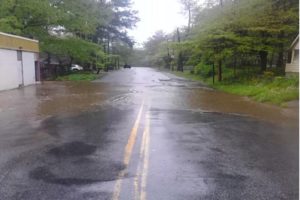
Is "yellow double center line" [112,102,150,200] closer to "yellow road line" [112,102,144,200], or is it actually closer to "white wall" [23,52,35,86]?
"yellow road line" [112,102,144,200]

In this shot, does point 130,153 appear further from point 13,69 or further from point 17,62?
point 17,62

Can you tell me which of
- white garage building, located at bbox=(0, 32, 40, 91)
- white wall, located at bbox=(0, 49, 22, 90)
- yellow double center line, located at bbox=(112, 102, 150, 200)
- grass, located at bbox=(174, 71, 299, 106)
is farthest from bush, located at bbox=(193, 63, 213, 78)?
yellow double center line, located at bbox=(112, 102, 150, 200)

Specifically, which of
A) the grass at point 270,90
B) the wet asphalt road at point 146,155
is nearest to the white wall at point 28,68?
the grass at point 270,90

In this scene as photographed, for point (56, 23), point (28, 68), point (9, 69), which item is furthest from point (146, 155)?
point (56, 23)

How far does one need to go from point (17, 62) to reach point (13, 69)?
3.58ft

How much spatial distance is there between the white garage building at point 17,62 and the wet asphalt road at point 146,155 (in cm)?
1130

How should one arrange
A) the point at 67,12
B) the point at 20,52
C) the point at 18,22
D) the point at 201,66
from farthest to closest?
the point at 201,66 < the point at 67,12 < the point at 18,22 < the point at 20,52

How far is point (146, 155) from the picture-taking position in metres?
7.44

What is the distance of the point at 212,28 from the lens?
28844 millimetres

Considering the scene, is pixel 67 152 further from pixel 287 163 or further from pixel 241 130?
pixel 241 130

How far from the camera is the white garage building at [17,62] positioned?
78.7ft

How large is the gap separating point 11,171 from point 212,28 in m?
24.4

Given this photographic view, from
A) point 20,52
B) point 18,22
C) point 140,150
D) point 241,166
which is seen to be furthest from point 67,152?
point 18,22

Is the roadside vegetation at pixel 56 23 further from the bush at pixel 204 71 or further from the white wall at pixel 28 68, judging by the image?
the bush at pixel 204 71
